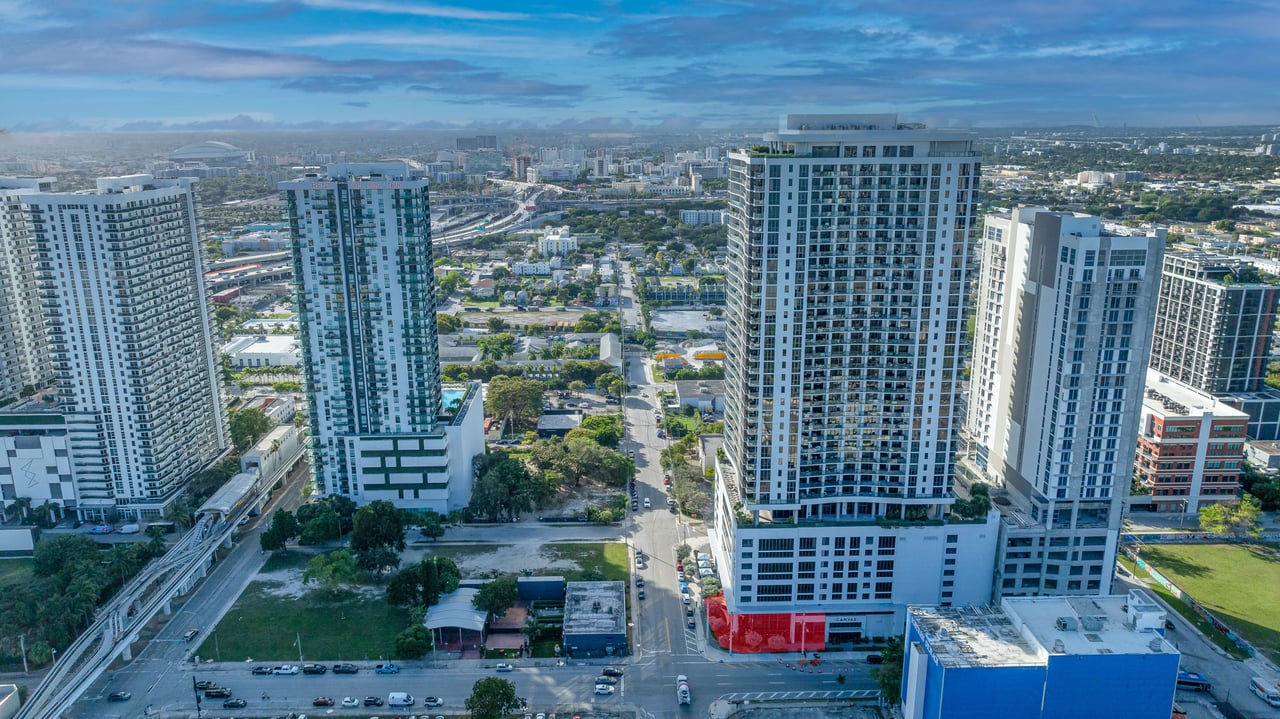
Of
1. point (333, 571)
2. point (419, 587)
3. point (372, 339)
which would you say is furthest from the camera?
point (372, 339)

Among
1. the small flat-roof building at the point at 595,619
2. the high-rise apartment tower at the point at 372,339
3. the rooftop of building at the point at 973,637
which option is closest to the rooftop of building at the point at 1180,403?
the rooftop of building at the point at 973,637

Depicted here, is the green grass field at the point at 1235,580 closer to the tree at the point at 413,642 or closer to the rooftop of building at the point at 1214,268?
the rooftop of building at the point at 1214,268

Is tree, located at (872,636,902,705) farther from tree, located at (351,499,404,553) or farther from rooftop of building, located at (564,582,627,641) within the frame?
tree, located at (351,499,404,553)

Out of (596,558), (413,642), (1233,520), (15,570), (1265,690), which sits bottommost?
(15,570)

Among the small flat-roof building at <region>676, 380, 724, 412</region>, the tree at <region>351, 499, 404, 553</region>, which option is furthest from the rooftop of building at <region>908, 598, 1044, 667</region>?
the small flat-roof building at <region>676, 380, 724, 412</region>

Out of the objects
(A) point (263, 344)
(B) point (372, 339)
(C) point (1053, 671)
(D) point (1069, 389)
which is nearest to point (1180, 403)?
(D) point (1069, 389)

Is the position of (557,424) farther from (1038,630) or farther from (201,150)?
(201,150)

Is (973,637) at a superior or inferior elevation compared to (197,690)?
superior
